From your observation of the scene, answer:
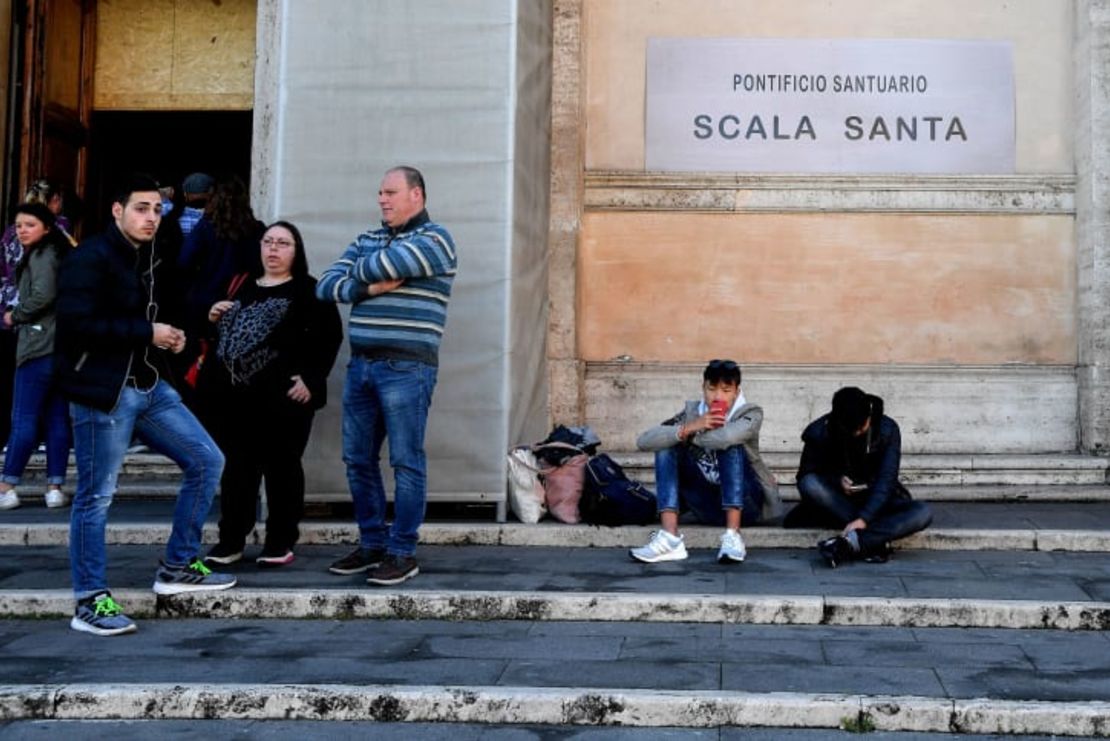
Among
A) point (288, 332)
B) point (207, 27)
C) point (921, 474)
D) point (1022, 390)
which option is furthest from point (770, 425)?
point (207, 27)

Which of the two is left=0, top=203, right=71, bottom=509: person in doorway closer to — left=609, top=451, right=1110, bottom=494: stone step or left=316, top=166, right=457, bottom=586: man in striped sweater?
left=316, top=166, right=457, bottom=586: man in striped sweater

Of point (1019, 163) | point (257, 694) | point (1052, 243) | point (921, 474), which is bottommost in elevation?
point (257, 694)

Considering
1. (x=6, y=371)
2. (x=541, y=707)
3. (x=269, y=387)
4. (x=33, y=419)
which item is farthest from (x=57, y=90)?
(x=541, y=707)

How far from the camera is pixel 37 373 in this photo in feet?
27.8

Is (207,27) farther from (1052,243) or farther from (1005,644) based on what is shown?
(1005,644)

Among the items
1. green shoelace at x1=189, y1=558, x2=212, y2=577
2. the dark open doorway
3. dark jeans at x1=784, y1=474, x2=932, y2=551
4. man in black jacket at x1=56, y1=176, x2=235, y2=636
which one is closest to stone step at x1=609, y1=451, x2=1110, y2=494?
dark jeans at x1=784, y1=474, x2=932, y2=551

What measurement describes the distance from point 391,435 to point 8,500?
3.49 meters

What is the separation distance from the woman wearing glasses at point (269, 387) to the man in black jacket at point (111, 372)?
2.51ft

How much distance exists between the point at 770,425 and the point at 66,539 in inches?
195

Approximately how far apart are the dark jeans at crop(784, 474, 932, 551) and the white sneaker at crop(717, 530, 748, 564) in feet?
1.98

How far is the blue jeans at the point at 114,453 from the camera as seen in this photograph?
5727 mm

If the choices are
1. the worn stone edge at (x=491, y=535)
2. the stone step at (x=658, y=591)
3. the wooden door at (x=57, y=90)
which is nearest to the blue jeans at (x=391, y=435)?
the stone step at (x=658, y=591)

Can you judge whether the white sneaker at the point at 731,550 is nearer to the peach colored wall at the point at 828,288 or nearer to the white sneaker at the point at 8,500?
the peach colored wall at the point at 828,288

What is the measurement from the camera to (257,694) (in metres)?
4.84
